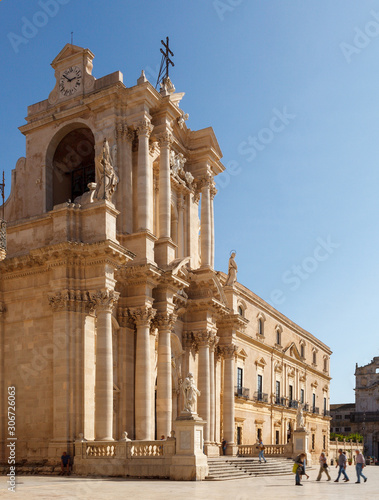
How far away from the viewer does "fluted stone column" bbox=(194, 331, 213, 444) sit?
100 feet

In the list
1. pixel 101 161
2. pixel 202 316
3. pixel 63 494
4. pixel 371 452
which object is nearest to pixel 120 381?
pixel 202 316

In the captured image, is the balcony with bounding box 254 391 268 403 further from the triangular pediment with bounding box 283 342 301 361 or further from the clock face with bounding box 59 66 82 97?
the clock face with bounding box 59 66 82 97

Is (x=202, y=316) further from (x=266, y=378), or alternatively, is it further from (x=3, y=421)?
(x=266, y=378)

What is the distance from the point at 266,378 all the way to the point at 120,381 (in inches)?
906

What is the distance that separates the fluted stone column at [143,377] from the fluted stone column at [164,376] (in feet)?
2.56

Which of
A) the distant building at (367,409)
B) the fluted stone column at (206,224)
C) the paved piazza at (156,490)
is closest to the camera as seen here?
the paved piazza at (156,490)

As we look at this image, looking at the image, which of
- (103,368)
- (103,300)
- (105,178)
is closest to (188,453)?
(103,368)

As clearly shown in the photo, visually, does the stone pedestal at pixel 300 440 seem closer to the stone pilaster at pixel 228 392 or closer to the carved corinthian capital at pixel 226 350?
the stone pilaster at pixel 228 392

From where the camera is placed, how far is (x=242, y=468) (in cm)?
2497

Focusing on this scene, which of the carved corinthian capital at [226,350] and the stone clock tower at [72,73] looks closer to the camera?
A: the stone clock tower at [72,73]

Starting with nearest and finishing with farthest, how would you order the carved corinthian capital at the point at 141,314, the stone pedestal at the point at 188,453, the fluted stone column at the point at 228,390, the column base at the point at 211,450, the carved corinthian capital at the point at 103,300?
the stone pedestal at the point at 188,453 → the carved corinthian capital at the point at 103,300 → the carved corinthian capital at the point at 141,314 → the column base at the point at 211,450 → the fluted stone column at the point at 228,390

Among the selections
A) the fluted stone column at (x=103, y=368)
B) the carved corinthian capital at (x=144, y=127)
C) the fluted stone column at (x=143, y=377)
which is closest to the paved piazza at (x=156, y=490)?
the fluted stone column at (x=103, y=368)

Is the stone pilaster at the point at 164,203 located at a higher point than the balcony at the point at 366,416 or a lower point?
higher

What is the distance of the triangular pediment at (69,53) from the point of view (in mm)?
29609
